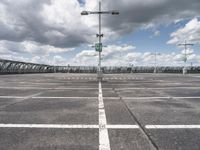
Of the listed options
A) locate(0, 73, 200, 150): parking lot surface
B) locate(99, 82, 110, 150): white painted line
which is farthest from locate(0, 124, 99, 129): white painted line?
locate(99, 82, 110, 150): white painted line

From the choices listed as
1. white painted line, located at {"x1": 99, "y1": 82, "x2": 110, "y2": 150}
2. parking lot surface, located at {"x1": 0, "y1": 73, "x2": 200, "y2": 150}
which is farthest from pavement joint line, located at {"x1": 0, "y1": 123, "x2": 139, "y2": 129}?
white painted line, located at {"x1": 99, "y1": 82, "x2": 110, "y2": 150}

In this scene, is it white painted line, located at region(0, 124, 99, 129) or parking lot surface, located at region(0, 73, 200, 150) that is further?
white painted line, located at region(0, 124, 99, 129)

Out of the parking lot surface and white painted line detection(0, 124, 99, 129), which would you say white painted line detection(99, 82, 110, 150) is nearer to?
the parking lot surface

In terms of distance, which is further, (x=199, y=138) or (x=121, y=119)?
(x=121, y=119)

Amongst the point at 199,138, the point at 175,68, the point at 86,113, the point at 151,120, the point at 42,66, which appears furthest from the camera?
the point at 175,68

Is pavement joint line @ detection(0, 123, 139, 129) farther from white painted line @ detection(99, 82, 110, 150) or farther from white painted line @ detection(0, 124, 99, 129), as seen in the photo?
white painted line @ detection(99, 82, 110, 150)

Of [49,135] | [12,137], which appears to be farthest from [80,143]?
[12,137]

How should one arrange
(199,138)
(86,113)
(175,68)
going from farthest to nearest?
(175,68), (86,113), (199,138)

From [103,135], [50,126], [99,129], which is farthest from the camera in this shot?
[50,126]

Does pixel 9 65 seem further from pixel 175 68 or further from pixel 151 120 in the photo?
pixel 175 68

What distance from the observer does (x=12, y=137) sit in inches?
151

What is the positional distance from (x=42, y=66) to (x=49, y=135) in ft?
244

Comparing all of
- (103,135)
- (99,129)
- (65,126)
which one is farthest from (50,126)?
(103,135)

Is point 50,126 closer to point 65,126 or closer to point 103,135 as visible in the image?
point 65,126
